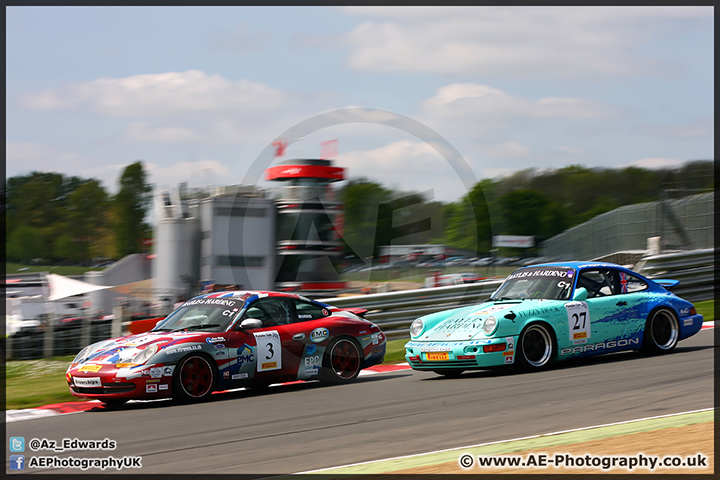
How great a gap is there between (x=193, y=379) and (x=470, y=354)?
320 cm

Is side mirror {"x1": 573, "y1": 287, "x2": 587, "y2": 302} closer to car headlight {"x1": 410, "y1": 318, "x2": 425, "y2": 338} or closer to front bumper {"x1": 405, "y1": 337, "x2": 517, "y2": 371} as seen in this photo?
front bumper {"x1": 405, "y1": 337, "x2": 517, "y2": 371}

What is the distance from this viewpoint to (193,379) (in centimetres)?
821

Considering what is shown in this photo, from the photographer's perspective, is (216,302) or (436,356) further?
(216,302)

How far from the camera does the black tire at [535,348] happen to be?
870 cm

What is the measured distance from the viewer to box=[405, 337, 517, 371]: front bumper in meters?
8.55

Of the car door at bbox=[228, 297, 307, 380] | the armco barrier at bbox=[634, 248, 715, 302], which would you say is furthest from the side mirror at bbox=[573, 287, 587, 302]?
the armco barrier at bbox=[634, 248, 715, 302]

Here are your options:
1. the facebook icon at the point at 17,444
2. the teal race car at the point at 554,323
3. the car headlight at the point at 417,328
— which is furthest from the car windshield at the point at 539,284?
the facebook icon at the point at 17,444

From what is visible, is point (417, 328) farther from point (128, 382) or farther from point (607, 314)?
point (128, 382)

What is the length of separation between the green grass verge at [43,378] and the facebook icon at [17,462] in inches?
145

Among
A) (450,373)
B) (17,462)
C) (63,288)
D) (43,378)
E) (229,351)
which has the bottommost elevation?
(43,378)

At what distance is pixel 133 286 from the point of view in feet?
143

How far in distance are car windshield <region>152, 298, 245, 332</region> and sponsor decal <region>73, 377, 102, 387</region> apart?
3.54 feet

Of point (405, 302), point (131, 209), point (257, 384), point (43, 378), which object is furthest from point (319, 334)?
point (131, 209)

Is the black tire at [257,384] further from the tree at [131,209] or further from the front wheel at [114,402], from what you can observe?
the tree at [131,209]
